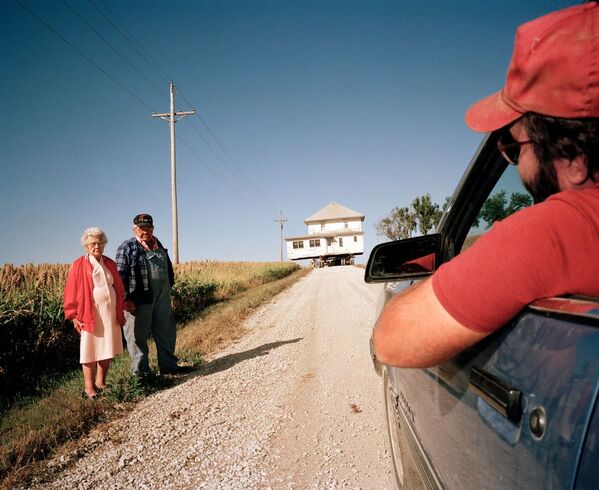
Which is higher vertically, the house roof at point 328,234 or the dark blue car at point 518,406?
the house roof at point 328,234

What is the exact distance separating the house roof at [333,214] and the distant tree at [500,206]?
6623 cm

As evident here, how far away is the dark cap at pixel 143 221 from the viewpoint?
510 cm

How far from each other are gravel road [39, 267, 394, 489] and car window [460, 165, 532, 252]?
1.94 meters

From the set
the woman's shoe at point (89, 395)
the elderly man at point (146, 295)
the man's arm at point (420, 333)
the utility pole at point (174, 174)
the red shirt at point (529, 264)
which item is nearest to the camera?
the red shirt at point (529, 264)

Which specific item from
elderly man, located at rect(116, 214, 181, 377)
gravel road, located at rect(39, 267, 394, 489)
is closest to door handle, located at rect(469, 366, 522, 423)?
gravel road, located at rect(39, 267, 394, 489)

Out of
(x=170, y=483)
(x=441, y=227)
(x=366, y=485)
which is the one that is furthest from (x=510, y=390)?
(x=170, y=483)

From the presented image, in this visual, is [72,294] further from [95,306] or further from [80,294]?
[95,306]

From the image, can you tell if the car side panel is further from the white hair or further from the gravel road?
the white hair

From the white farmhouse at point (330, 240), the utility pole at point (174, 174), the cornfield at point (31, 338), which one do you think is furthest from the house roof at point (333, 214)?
the cornfield at point (31, 338)

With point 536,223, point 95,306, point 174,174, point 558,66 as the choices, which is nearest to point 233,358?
point 95,306

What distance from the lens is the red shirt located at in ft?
2.42

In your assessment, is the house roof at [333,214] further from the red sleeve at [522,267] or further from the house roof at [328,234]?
the red sleeve at [522,267]

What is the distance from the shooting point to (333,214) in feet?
232

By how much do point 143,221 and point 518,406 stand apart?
5172 mm
